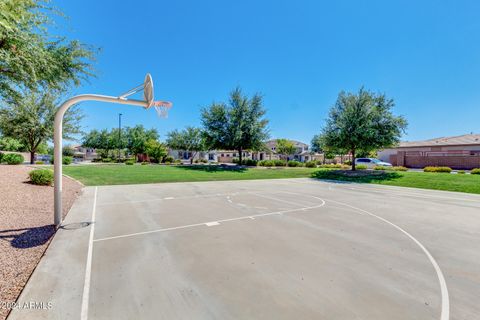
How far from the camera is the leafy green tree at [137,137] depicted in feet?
167

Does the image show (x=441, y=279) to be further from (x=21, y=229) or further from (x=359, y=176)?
(x=359, y=176)

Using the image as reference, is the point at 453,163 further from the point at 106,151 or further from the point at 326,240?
the point at 106,151

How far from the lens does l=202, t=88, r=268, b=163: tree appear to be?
29734 mm

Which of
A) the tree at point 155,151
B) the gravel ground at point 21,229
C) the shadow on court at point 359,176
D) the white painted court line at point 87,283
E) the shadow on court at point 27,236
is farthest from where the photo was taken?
the tree at point 155,151

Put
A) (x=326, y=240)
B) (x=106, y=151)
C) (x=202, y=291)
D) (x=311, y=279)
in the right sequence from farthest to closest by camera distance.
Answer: (x=106, y=151)
(x=326, y=240)
(x=311, y=279)
(x=202, y=291)

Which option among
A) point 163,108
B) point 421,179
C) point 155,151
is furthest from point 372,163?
point 155,151

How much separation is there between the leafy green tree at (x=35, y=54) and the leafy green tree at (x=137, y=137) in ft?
143

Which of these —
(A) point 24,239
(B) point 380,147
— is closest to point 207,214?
(A) point 24,239

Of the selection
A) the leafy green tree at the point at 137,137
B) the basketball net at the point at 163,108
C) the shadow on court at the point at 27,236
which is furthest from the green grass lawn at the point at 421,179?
the leafy green tree at the point at 137,137

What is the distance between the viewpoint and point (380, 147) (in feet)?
70.9

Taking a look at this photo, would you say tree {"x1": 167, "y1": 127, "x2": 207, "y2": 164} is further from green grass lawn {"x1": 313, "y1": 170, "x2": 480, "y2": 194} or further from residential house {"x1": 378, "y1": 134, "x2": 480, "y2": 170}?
residential house {"x1": 378, "y1": 134, "x2": 480, "y2": 170}

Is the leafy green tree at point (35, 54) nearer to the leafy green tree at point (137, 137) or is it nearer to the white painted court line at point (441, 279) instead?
the white painted court line at point (441, 279)

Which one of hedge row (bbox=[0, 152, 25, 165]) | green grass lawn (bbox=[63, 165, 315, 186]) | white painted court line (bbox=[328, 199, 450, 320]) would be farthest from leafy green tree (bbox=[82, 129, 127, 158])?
white painted court line (bbox=[328, 199, 450, 320])

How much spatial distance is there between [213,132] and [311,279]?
91.6ft
